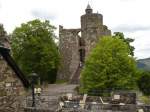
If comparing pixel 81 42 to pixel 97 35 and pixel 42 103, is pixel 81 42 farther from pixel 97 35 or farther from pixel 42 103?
pixel 42 103

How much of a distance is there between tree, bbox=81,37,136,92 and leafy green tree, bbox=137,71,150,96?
4829 mm

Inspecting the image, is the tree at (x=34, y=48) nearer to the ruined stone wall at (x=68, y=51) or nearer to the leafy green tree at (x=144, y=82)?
the ruined stone wall at (x=68, y=51)

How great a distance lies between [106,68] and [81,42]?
2755cm

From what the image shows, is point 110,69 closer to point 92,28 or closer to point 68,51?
point 92,28

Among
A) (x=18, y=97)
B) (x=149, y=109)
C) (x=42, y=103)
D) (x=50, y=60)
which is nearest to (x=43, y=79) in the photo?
(x=50, y=60)

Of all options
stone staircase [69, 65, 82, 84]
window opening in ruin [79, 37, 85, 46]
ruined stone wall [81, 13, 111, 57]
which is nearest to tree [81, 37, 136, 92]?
stone staircase [69, 65, 82, 84]

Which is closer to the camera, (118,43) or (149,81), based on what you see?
(118,43)

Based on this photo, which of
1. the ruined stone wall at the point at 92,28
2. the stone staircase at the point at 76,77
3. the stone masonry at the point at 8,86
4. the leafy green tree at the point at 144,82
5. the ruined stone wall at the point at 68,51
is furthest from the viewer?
the ruined stone wall at the point at 68,51

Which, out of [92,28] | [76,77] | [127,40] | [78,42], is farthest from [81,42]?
[127,40]

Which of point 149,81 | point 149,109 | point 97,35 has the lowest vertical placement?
point 149,109

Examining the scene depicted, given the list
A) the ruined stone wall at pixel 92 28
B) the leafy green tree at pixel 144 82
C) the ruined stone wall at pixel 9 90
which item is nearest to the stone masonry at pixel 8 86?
the ruined stone wall at pixel 9 90

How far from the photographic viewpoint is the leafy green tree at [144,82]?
184ft

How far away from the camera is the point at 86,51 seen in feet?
247

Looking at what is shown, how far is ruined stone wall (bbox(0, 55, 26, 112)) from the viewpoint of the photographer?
488 inches
